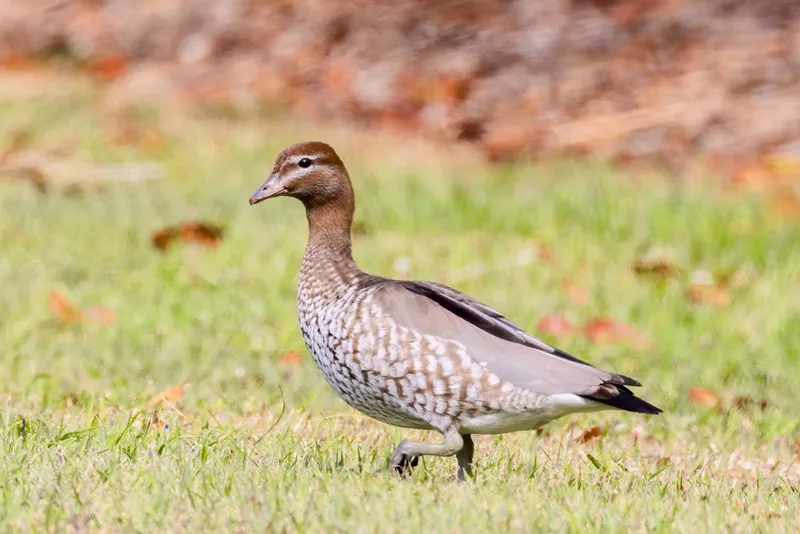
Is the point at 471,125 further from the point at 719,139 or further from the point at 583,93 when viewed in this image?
the point at 719,139

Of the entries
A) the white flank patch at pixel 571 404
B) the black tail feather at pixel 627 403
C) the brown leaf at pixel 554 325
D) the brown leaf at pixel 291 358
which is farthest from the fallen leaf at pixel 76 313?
the black tail feather at pixel 627 403

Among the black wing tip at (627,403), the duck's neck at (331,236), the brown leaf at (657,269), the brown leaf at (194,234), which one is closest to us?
the black wing tip at (627,403)

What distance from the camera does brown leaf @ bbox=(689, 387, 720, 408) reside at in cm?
693

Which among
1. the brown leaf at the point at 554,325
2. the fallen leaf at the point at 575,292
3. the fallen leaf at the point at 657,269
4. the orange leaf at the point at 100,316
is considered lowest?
the fallen leaf at the point at 657,269

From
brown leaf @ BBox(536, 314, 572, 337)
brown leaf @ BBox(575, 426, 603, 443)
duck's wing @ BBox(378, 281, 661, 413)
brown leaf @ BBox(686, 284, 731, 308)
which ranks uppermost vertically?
duck's wing @ BBox(378, 281, 661, 413)

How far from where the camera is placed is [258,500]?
13.9ft

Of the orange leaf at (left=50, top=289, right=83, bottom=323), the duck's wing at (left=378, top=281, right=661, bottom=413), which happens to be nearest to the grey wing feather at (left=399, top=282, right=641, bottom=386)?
the duck's wing at (left=378, top=281, right=661, bottom=413)

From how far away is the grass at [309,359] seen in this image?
437 centimetres

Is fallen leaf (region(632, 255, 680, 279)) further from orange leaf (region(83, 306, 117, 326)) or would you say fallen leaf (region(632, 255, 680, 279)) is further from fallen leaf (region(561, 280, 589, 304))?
orange leaf (region(83, 306, 117, 326))

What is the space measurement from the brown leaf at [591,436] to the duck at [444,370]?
117 cm

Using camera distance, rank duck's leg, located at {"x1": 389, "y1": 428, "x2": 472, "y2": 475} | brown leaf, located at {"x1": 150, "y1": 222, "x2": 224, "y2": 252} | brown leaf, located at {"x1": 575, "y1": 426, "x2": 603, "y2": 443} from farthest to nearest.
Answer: brown leaf, located at {"x1": 150, "y1": 222, "x2": 224, "y2": 252}
brown leaf, located at {"x1": 575, "y1": 426, "x2": 603, "y2": 443}
duck's leg, located at {"x1": 389, "y1": 428, "x2": 472, "y2": 475}

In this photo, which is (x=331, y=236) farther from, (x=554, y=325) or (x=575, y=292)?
(x=575, y=292)

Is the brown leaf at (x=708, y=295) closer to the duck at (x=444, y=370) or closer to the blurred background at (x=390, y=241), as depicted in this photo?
the blurred background at (x=390, y=241)

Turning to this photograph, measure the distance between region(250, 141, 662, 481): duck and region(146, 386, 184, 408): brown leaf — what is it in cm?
129
